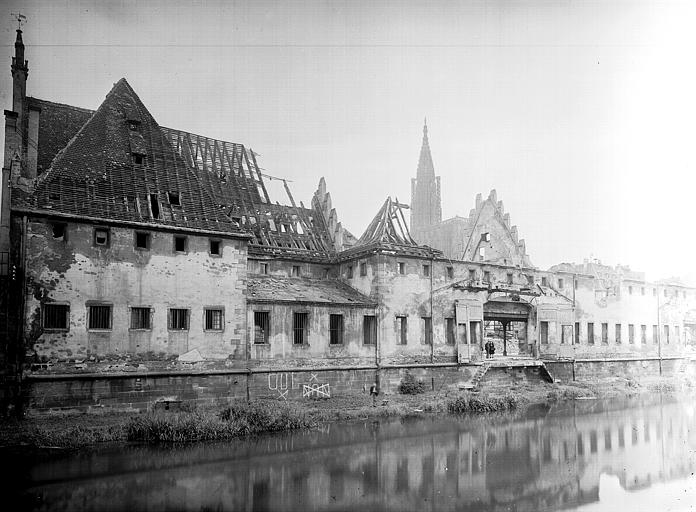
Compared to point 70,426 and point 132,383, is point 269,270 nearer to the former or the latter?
point 132,383

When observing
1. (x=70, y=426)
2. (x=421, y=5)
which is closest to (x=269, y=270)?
(x=70, y=426)

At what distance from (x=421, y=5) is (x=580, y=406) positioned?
63.9ft

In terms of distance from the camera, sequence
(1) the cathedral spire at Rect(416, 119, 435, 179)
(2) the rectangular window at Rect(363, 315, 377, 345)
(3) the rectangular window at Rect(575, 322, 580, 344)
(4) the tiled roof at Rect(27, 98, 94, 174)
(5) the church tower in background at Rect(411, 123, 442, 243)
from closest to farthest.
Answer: (4) the tiled roof at Rect(27, 98, 94, 174), (2) the rectangular window at Rect(363, 315, 377, 345), (3) the rectangular window at Rect(575, 322, 580, 344), (5) the church tower in background at Rect(411, 123, 442, 243), (1) the cathedral spire at Rect(416, 119, 435, 179)

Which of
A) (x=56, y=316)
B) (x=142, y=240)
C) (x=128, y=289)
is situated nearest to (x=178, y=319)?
(x=128, y=289)

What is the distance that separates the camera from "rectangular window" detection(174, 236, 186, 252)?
22.1m

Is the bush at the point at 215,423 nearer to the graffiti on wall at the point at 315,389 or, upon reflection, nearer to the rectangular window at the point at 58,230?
the graffiti on wall at the point at 315,389

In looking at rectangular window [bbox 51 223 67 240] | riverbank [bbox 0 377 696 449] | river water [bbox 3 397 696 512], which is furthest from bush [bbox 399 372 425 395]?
rectangular window [bbox 51 223 67 240]

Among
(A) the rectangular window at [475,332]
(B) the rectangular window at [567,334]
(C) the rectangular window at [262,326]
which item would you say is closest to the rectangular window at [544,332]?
(B) the rectangular window at [567,334]

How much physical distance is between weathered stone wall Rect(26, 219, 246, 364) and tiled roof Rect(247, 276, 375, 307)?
1802 millimetres

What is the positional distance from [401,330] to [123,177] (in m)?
14.4

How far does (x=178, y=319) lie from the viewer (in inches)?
862

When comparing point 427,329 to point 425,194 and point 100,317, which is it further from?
point 425,194

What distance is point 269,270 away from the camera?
2842 cm

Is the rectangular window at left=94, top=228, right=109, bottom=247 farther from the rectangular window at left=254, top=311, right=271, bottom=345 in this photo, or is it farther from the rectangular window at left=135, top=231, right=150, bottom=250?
the rectangular window at left=254, top=311, right=271, bottom=345
